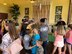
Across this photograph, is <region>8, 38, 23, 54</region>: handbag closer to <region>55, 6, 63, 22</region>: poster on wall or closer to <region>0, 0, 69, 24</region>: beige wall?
<region>0, 0, 69, 24</region>: beige wall

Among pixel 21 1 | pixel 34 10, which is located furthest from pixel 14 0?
pixel 34 10

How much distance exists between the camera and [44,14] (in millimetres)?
7145

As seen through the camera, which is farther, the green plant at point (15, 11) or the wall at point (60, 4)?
the green plant at point (15, 11)

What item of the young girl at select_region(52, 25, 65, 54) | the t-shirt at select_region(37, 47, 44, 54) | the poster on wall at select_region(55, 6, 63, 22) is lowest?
the t-shirt at select_region(37, 47, 44, 54)

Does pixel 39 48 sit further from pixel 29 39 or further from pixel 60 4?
pixel 60 4

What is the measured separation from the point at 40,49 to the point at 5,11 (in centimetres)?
409

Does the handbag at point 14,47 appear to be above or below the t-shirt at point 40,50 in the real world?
above

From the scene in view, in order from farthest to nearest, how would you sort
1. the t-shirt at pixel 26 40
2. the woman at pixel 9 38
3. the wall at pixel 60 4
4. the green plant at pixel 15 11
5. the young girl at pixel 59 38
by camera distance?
1. the green plant at pixel 15 11
2. the wall at pixel 60 4
3. the young girl at pixel 59 38
4. the t-shirt at pixel 26 40
5. the woman at pixel 9 38

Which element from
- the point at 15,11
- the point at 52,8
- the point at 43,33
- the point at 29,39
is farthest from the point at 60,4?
the point at 29,39

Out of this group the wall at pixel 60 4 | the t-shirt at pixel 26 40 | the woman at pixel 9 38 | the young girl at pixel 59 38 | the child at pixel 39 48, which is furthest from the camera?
the wall at pixel 60 4

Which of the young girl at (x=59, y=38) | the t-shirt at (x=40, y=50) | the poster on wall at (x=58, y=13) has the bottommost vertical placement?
the t-shirt at (x=40, y=50)

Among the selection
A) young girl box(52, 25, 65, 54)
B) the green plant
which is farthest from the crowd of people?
the green plant

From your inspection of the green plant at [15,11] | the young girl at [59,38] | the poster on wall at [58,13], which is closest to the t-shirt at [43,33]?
the young girl at [59,38]

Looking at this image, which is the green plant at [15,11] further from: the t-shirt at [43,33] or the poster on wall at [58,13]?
the t-shirt at [43,33]
